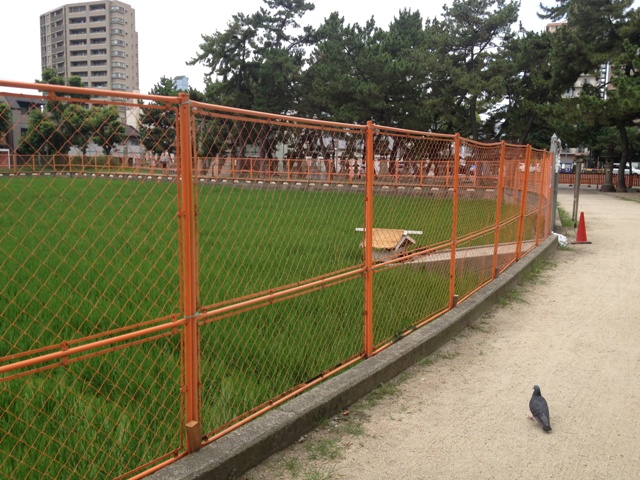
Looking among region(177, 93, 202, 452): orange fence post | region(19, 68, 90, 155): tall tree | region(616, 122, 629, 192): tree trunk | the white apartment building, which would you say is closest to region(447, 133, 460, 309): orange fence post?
region(177, 93, 202, 452): orange fence post

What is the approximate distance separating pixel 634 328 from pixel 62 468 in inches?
225

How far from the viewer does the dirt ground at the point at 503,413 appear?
3.32 m

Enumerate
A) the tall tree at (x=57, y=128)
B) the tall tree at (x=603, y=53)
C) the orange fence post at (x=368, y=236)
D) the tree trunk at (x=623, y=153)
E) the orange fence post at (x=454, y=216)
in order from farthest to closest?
the tree trunk at (x=623, y=153) < the tall tree at (x=603, y=53) < the orange fence post at (x=454, y=216) < the orange fence post at (x=368, y=236) < the tall tree at (x=57, y=128)

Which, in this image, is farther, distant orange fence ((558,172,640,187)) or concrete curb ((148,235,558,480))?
distant orange fence ((558,172,640,187))

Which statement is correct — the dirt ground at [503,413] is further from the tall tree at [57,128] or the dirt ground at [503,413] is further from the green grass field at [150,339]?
the tall tree at [57,128]

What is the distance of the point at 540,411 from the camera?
3.83m

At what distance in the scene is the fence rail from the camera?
269cm

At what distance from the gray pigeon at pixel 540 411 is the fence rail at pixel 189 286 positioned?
1298mm

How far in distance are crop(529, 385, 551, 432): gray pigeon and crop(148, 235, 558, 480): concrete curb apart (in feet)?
3.59

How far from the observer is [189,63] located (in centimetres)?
4303

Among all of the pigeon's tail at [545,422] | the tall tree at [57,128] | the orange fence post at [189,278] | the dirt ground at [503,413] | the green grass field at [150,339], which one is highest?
the tall tree at [57,128]

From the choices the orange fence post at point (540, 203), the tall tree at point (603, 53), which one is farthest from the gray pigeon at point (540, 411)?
the tall tree at point (603, 53)

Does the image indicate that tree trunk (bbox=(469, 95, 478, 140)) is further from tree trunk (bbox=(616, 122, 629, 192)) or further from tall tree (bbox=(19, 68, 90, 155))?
tall tree (bbox=(19, 68, 90, 155))

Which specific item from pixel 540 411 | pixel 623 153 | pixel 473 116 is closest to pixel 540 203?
pixel 540 411
